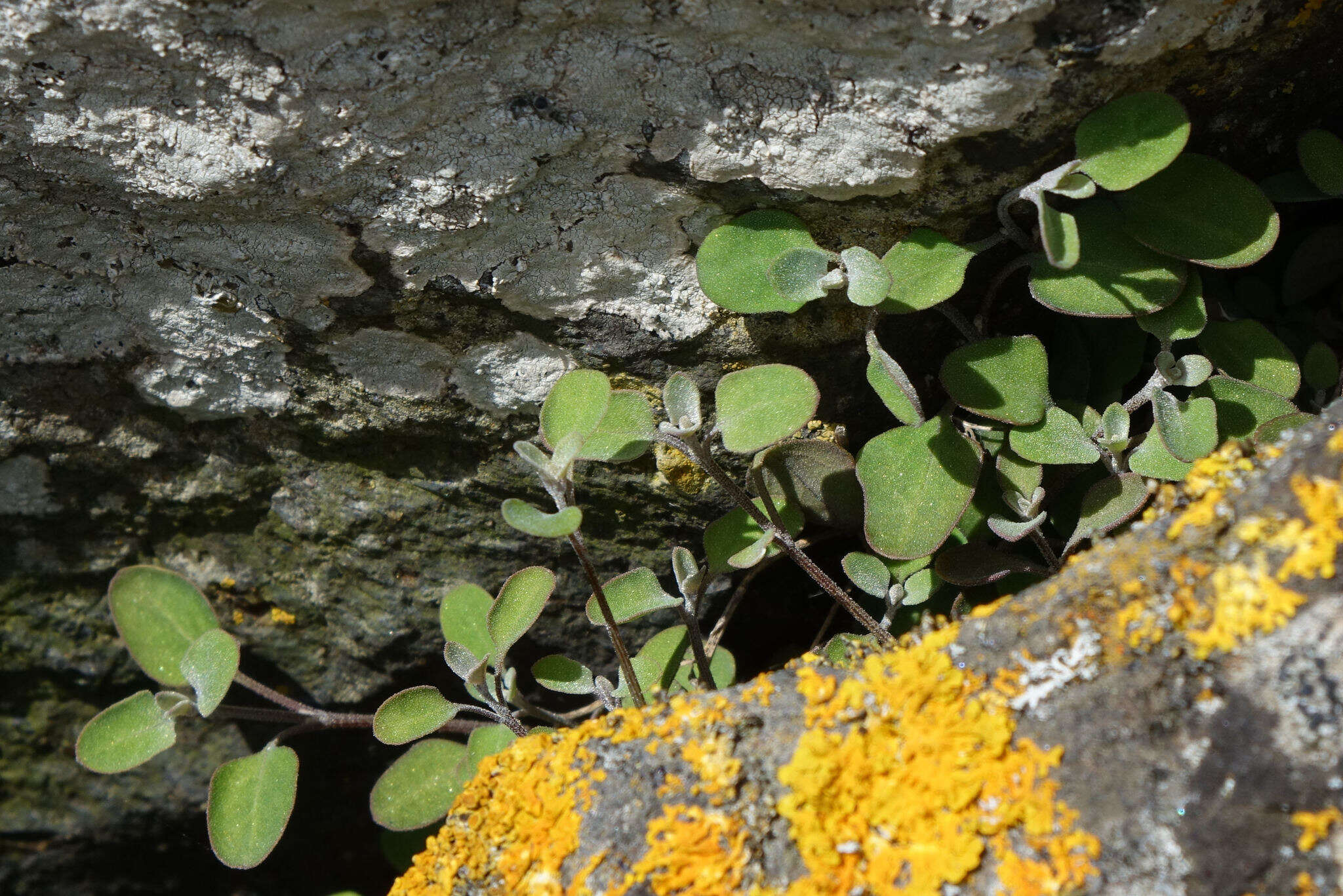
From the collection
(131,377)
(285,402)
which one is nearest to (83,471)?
(131,377)

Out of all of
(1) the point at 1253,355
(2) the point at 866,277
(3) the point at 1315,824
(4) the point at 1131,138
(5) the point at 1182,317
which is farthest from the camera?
(1) the point at 1253,355

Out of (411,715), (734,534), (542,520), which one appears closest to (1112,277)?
(734,534)

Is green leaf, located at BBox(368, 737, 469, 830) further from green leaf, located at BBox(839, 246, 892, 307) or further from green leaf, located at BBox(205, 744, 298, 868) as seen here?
green leaf, located at BBox(839, 246, 892, 307)

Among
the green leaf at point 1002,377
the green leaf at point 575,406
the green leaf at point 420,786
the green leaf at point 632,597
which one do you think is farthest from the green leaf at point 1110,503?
the green leaf at point 420,786

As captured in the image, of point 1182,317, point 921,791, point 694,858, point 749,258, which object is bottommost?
point 694,858

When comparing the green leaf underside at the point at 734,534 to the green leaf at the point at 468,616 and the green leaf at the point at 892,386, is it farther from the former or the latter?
the green leaf at the point at 468,616

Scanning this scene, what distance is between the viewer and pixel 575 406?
4.71 ft

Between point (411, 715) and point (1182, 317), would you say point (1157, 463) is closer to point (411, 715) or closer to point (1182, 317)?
point (1182, 317)

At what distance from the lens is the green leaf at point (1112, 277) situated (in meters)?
1.45

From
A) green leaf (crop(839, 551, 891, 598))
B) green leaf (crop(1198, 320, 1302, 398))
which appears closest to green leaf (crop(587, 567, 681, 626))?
green leaf (crop(839, 551, 891, 598))

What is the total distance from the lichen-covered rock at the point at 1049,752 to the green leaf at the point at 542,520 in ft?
0.97

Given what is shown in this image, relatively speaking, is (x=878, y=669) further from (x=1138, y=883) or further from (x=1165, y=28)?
(x=1165, y=28)

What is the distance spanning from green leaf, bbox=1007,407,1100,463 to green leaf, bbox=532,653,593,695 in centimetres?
90

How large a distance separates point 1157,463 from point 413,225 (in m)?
1.30
